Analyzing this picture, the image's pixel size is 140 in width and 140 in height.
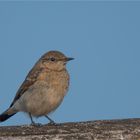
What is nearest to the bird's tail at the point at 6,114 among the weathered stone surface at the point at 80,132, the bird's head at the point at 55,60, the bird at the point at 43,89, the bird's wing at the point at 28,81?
the bird at the point at 43,89

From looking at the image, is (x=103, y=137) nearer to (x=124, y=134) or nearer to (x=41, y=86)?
(x=124, y=134)

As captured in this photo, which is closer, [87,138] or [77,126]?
[87,138]

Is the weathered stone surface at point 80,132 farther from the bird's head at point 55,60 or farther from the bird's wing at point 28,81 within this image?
the bird's head at point 55,60

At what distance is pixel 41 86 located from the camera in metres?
9.81

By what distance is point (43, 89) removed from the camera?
32.0ft

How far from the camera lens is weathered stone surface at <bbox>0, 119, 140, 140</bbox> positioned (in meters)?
4.16

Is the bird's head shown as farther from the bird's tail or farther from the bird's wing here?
the bird's tail

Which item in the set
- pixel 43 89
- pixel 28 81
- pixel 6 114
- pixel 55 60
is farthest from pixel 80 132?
pixel 55 60

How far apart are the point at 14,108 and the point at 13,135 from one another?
6234mm

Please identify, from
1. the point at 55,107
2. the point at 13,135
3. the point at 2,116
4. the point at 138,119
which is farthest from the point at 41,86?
the point at 13,135

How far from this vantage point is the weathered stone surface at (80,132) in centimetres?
416

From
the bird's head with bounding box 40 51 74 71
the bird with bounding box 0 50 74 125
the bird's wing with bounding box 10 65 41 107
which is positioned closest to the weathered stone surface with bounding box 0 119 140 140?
the bird with bounding box 0 50 74 125

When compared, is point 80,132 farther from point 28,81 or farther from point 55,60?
point 55,60

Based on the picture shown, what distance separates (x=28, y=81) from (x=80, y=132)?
5.94m
